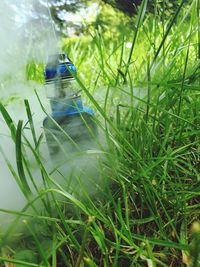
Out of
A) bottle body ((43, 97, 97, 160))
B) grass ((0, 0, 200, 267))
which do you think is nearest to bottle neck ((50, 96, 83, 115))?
bottle body ((43, 97, 97, 160))

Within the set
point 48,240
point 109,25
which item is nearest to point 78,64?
point 48,240

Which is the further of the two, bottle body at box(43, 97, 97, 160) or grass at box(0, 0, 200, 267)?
bottle body at box(43, 97, 97, 160)

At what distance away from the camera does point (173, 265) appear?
0.58 metres

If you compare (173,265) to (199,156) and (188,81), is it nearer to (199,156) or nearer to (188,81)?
(199,156)

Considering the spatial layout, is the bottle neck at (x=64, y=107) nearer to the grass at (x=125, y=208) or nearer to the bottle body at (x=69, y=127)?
the bottle body at (x=69, y=127)

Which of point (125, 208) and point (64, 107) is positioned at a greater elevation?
point (64, 107)

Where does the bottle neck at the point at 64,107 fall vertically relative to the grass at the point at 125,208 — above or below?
above

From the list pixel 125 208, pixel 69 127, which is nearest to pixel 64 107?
pixel 69 127

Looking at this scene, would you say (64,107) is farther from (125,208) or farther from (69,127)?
(125,208)

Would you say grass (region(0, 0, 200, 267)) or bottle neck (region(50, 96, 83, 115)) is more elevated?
bottle neck (region(50, 96, 83, 115))

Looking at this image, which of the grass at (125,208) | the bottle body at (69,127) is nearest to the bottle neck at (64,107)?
the bottle body at (69,127)

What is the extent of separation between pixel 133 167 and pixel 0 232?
0.84 feet

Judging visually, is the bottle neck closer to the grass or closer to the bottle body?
the bottle body

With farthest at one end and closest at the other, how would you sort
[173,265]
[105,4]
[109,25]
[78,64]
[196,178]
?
[109,25] < [105,4] < [78,64] < [196,178] < [173,265]
